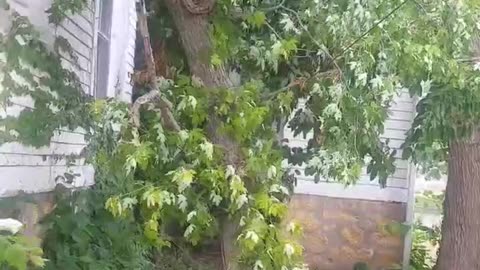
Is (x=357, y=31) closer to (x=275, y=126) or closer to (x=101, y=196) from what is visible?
(x=275, y=126)

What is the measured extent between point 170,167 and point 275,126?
99cm

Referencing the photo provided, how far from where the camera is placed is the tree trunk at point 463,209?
6.29m

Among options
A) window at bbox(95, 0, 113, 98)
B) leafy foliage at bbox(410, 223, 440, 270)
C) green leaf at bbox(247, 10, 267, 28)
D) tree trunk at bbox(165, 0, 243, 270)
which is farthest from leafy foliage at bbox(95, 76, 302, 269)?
leafy foliage at bbox(410, 223, 440, 270)

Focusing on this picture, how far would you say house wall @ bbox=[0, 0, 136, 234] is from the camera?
333cm

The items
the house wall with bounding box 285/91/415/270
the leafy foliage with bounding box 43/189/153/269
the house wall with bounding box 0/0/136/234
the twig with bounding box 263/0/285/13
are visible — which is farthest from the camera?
the house wall with bounding box 285/91/415/270

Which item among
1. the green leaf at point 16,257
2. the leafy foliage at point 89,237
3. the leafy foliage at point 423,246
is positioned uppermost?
the green leaf at point 16,257

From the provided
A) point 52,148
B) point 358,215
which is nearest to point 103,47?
point 52,148

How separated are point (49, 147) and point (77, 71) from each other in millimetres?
621

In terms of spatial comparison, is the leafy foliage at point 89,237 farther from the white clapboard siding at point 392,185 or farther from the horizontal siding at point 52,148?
the white clapboard siding at point 392,185

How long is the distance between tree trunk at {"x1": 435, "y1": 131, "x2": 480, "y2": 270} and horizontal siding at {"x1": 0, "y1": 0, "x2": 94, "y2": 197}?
134 inches

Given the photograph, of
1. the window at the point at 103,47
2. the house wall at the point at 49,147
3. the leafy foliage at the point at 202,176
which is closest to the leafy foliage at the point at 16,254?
the house wall at the point at 49,147

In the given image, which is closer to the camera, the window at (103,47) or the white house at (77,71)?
the white house at (77,71)

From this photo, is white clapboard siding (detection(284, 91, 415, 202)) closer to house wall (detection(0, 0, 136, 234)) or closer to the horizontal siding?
house wall (detection(0, 0, 136, 234))

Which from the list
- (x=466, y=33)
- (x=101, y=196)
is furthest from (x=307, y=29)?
(x=101, y=196)
